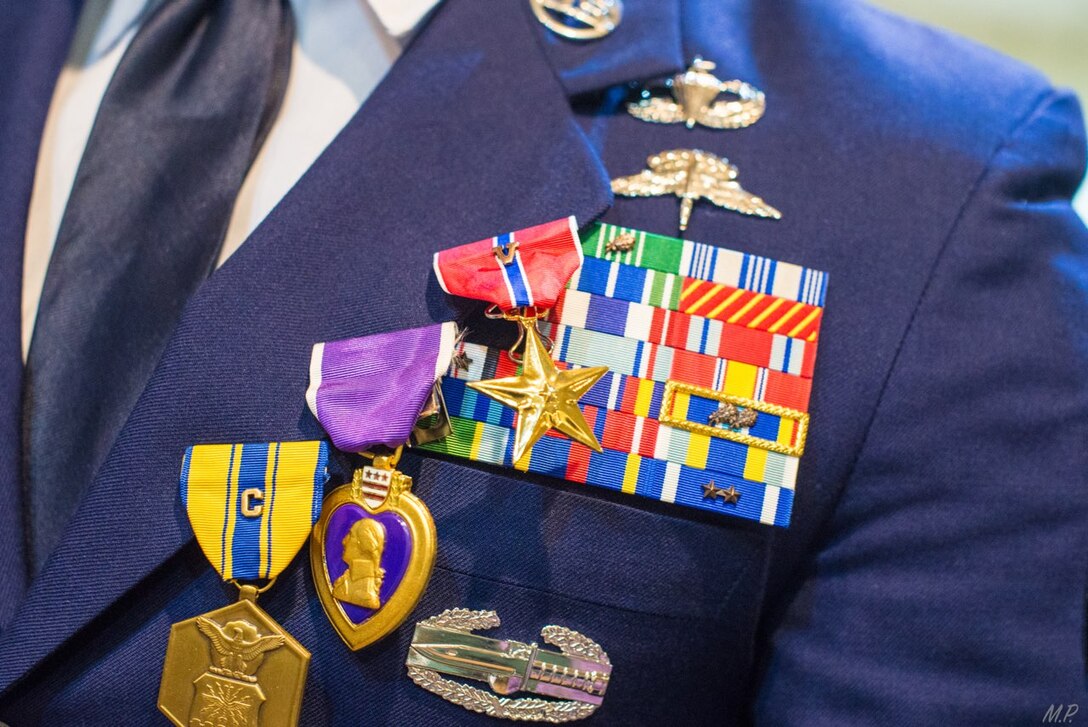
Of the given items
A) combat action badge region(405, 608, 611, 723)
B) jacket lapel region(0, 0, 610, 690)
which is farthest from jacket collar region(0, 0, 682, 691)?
combat action badge region(405, 608, 611, 723)

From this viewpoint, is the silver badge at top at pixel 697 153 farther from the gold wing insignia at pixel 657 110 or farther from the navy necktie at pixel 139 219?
the navy necktie at pixel 139 219

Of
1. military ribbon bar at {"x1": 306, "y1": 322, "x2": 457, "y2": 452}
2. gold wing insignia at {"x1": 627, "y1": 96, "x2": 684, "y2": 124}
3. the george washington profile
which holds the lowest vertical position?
the george washington profile

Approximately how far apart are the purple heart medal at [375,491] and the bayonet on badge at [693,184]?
18 centimetres

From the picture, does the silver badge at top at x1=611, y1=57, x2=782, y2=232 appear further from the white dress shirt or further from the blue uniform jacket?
the white dress shirt

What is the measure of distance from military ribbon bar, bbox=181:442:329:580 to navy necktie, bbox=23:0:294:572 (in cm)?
13

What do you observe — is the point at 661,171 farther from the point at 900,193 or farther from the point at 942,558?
the point at 942,558

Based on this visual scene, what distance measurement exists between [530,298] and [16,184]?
0.43 m

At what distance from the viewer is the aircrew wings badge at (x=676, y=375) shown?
2.23 ft

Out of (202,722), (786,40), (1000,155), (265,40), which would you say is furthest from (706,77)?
(202,722)

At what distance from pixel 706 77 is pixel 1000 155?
0.22 metres

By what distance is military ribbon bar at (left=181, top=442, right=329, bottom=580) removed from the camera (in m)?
0.65

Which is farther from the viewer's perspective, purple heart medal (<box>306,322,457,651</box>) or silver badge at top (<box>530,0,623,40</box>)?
silver badge at top (<box>530,0,623,40</box>)

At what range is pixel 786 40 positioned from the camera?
804mm

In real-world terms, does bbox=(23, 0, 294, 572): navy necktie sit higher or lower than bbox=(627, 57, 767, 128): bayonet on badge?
lower
